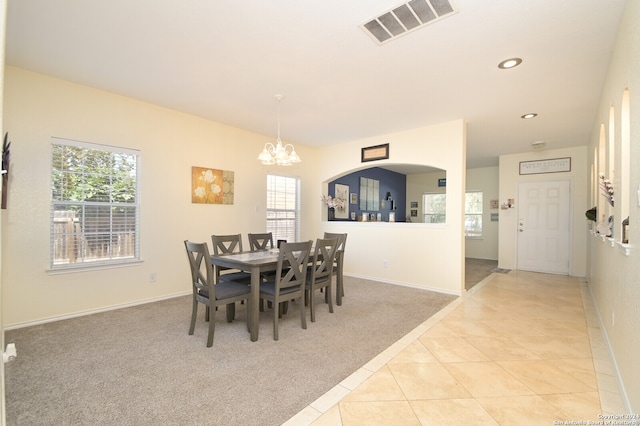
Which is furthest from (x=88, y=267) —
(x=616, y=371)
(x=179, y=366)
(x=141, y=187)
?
(x=616, y=371)

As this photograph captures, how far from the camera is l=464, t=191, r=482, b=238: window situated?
8242mm

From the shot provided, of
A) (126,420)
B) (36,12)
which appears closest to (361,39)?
(36,12)

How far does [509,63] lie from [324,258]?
265 cm

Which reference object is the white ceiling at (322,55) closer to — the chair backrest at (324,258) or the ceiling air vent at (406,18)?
the ceiling air vent at (406,18)

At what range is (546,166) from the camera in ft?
20.6

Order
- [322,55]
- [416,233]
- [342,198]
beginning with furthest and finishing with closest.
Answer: [342,198], [416,233], [322,55]

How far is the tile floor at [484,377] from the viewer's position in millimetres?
1857

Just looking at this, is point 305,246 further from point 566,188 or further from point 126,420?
point 566,188

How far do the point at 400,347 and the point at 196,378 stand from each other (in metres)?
1.69

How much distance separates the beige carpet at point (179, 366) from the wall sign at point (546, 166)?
4579 millimetres

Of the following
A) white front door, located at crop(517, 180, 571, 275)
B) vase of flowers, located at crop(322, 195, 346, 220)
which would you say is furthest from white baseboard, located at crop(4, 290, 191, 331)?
white front door, located at crop(517, 180, 571, 275)

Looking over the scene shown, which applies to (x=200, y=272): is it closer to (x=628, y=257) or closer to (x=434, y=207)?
(x=628, y=257)

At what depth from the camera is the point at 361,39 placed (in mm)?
2521

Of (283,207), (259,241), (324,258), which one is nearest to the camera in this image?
(324,258)
